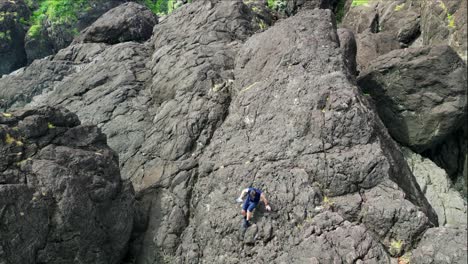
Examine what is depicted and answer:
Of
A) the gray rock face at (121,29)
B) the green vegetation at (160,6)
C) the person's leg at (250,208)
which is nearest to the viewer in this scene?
the person's leg at (250,208)

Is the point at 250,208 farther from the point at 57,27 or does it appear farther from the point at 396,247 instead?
the point at 57,27

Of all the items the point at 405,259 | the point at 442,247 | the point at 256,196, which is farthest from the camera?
the point at 256,196

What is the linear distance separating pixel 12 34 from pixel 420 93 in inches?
1884

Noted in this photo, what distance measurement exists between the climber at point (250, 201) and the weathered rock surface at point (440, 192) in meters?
13.5

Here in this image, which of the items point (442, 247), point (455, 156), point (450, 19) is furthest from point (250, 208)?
point (450, 19)

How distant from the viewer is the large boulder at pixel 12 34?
48750 millimetres

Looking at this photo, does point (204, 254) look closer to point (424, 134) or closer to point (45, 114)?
point (45, 114)

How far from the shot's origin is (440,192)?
2612 centimetres

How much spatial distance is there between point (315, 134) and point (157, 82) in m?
13.7

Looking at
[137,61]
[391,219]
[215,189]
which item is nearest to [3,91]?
[137,61]

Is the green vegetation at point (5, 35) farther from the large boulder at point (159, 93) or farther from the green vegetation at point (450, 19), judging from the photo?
the green vegetation at point (450, 19)

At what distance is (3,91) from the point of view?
33281 mm

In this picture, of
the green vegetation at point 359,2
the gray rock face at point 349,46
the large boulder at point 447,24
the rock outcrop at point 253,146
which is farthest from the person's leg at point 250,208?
the green vegetation at point 359,2

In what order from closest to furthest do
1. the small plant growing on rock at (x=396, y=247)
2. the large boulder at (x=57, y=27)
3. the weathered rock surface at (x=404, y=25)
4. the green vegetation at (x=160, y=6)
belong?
1. the small plant growing on rock at (x=396, y=247)
2. the weathered rock surface at (x=404, y=25)
3. the large boulder at (x=57, y=27)
4. the green vegetation at (x=160, y=6)
